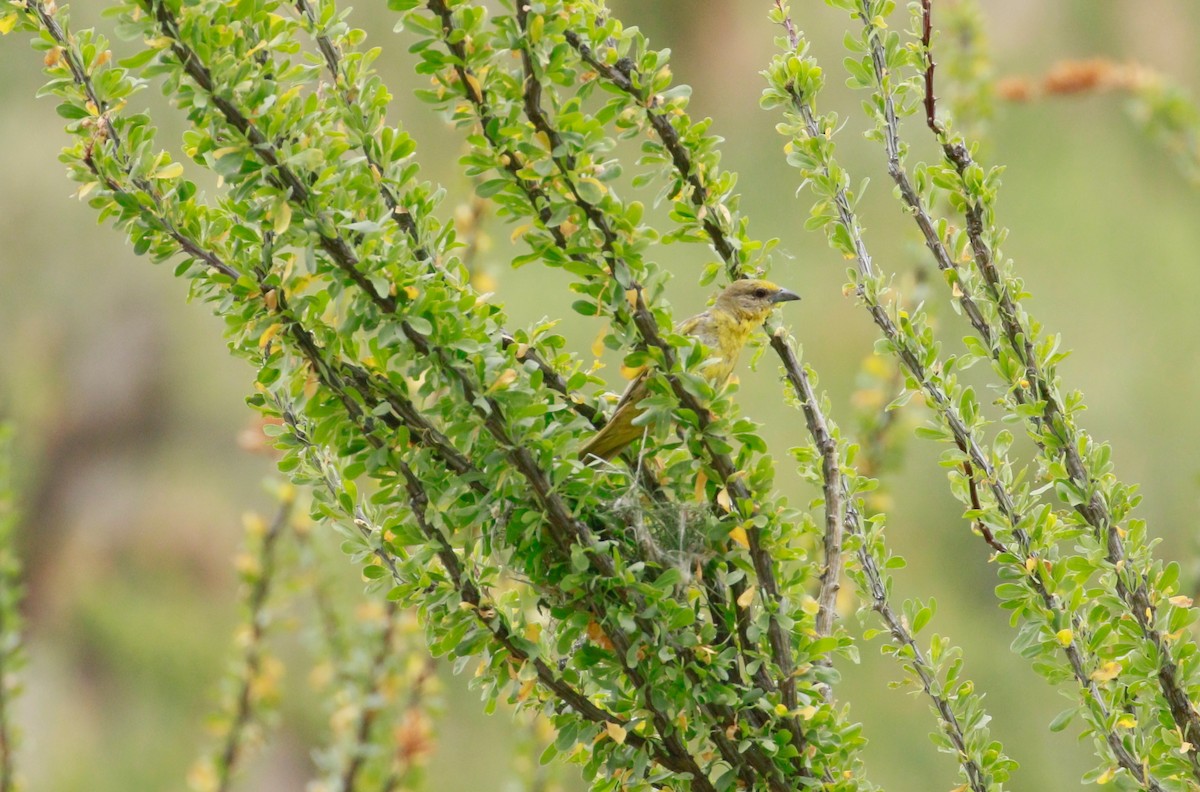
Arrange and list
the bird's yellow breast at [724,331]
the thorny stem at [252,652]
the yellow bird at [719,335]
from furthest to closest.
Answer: the thorny stem at [252,652], the bird's yellow breast at [724,331], the yellow bird at [719,335]

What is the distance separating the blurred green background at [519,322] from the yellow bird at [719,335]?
234 cm

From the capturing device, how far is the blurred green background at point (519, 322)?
5.17 metres

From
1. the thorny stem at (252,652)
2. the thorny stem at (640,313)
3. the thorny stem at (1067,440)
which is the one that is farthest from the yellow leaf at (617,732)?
the thorny stem at (252,652)

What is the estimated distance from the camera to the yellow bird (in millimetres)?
1884

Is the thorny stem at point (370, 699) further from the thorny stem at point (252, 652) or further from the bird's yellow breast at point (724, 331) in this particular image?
the bird's yellow breast at point (724, 331)

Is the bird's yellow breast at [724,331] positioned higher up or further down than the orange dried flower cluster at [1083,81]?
further down

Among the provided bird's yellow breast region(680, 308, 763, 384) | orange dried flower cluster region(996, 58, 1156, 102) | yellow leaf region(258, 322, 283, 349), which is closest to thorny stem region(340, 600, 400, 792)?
bird's yellow breast region(680, 308, 763, 384)

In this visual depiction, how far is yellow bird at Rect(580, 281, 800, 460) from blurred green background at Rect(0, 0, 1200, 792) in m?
2.34

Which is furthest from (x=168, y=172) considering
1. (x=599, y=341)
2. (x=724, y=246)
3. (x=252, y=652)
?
(x=252, y=652)

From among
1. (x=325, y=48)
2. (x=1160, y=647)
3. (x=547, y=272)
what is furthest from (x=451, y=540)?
(x=547, y=272)

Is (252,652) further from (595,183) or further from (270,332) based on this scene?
(595,183)

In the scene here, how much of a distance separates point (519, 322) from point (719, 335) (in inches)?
109

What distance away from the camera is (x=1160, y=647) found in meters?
1.69

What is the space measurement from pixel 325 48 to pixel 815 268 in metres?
4.76
